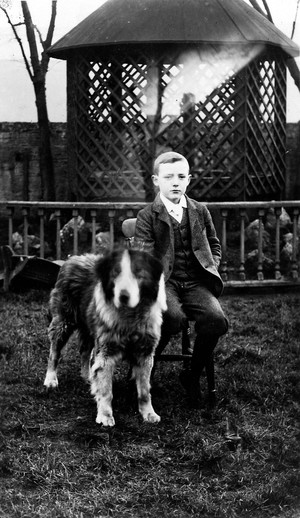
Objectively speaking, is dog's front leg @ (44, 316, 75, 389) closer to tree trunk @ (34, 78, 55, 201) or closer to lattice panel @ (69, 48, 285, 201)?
lattice panel @ (69, 48, 285, 201)

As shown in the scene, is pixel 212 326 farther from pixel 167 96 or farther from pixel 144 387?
pixel 167 96

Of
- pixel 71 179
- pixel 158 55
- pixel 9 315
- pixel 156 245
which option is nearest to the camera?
pixel 156 245

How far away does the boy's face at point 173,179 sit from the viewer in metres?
4.07

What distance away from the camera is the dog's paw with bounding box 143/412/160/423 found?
3915 mm

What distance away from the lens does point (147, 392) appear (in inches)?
156

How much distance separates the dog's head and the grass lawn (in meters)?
0.71

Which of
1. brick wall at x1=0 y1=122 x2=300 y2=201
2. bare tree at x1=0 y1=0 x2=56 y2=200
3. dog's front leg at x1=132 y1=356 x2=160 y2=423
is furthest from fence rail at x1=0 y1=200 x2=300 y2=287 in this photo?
dog's front leg at x1=132 y1=356 x2=160 y2=423

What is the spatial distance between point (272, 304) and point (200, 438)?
3.46 metres

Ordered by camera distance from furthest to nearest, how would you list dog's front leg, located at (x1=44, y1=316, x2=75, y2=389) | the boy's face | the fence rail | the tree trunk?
the tree trunk
the fence rail
dog's front leg, located at (x1=44, y1=316, x2=75, y2=389)
the boy's face

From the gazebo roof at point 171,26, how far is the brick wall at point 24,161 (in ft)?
4.85

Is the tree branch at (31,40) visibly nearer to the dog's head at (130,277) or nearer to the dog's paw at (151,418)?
the dog's head at (130,277)

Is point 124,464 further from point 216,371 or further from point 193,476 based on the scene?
point 216,371

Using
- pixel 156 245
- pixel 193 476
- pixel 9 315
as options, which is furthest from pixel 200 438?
pixel 9 315

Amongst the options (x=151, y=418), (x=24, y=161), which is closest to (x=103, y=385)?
(x=151, y=418)
